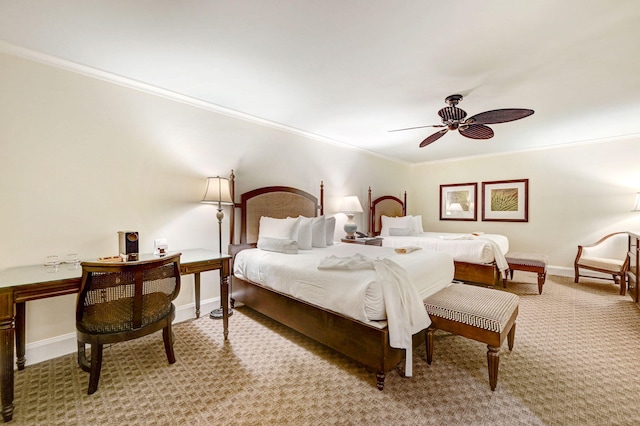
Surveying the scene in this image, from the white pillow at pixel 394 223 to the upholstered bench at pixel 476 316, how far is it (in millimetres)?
3107

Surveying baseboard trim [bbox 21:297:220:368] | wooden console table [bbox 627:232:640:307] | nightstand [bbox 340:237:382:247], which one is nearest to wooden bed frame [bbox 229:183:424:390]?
nightstand [bbox 340:237:382:247]

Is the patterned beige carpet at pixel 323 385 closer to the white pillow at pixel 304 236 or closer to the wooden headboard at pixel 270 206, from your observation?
the white pillow at pixel 304 236

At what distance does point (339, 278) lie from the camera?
2.15m

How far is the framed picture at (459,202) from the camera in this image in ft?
20.4

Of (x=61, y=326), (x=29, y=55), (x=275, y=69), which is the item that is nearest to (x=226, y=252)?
(x=61, y=326)

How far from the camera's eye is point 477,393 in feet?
6.11

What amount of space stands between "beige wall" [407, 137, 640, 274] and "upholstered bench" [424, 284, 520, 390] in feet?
13.4

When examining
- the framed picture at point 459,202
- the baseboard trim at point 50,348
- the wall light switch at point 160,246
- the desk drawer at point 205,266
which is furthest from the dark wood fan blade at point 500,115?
the baseboard trim at point 50,348

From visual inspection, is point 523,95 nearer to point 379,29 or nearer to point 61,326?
point 379,29

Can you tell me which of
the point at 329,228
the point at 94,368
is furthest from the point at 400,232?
the point at 94,368

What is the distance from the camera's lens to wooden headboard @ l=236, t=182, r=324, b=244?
12.0ft

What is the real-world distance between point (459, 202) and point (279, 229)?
4.87 m

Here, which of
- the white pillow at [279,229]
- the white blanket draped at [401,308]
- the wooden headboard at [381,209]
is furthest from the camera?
the wooden headboard at [381,209]

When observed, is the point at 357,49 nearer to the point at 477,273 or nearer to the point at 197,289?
the point at 197,289
